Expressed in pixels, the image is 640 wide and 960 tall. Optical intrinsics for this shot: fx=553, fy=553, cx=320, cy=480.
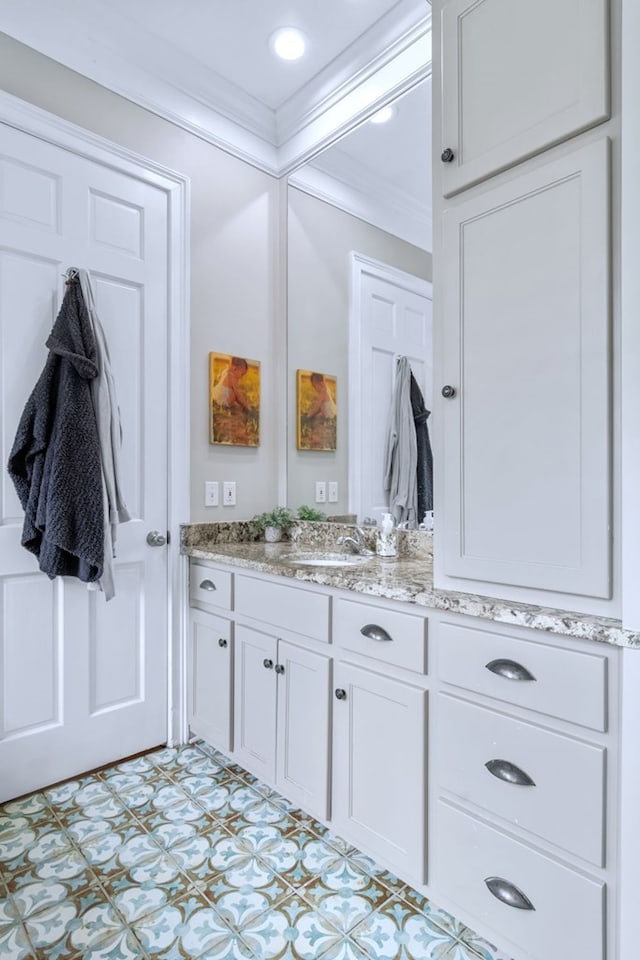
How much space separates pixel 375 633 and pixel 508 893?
666mm

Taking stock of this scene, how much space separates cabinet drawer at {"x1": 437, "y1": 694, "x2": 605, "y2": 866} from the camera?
3.79ft

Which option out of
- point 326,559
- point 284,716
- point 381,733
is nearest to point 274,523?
point 326,559

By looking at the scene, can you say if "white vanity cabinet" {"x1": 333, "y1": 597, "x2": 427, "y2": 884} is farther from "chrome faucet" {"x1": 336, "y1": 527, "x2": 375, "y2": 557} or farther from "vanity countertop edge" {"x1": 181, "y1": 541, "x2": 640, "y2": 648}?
"chrome faucet" {"x1": 336, "y1": 527, "x2": 375, "y2": 557}

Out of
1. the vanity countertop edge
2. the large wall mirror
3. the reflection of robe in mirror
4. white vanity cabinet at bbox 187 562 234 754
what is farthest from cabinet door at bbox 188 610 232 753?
the reflection of robe in mirror

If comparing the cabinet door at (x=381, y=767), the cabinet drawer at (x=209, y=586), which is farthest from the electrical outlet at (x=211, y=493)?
the cabinet door at (x=381, y=767)

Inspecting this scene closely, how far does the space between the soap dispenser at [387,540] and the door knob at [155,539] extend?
3.07 feet

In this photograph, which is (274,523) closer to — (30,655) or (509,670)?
(30,655)

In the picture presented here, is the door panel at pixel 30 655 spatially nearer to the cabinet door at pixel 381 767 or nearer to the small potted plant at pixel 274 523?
the small potted plant at pixel 274 523

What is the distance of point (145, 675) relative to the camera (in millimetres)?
2355

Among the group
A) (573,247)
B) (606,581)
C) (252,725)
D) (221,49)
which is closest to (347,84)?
(221,49)

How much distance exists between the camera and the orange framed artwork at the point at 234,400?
8.41 feet

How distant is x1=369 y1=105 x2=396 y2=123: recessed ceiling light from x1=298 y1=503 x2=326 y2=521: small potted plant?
1.71m

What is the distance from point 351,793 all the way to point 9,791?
1.28 m

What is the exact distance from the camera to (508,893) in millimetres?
1287
